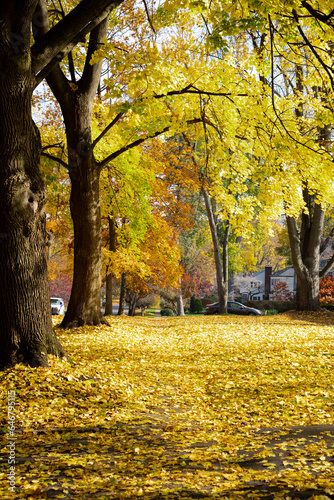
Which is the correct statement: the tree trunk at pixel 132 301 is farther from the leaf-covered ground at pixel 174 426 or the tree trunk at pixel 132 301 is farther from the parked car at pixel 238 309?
the leaf-covered ground at pixel 174 426

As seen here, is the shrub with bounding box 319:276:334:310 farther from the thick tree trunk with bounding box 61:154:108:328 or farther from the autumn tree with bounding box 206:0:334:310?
the thick tree trunk with bounding box 61:154:108:328

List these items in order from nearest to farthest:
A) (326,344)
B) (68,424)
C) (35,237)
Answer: (68,424), (35,237), (326,344)

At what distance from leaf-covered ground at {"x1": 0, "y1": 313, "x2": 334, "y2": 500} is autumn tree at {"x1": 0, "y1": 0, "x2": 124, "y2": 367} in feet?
1.67

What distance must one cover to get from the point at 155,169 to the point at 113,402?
1369 centimetres

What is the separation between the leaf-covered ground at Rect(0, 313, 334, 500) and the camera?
3131 millimetres

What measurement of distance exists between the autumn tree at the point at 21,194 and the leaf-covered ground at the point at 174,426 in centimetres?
51

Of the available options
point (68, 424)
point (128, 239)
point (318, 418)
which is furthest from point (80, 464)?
point (128, 239)

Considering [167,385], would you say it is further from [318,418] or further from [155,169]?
[155,169]

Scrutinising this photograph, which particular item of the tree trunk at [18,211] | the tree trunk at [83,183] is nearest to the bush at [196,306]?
the tree trunk at [83,183]

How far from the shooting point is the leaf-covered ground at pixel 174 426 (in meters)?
3.13

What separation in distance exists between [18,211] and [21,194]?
232 mm

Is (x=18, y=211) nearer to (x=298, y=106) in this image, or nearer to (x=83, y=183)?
(x=83, y=183)

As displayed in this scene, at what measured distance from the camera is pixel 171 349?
10008 millimetres

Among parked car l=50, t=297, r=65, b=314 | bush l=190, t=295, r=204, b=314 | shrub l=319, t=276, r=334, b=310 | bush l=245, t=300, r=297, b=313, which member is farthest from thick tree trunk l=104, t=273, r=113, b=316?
bush l=190, t=295, r=204, b=314
